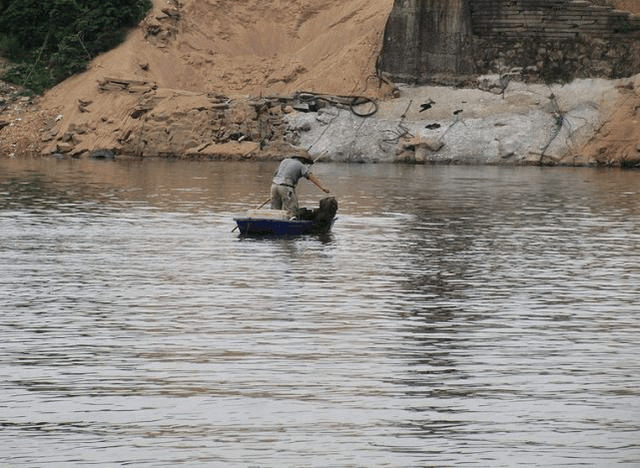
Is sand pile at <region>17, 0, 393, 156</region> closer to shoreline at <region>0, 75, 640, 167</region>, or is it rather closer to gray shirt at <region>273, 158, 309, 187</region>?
shoreline at <region>0, 75, 640, 167</region>

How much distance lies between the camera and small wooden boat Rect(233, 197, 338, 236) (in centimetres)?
2586

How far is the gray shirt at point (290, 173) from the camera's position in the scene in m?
26.7

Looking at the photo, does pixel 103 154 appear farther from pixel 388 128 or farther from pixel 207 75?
pixel 388 128

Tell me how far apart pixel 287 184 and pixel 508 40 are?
30.8m

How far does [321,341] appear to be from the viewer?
597 inches

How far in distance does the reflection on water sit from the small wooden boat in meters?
0.37

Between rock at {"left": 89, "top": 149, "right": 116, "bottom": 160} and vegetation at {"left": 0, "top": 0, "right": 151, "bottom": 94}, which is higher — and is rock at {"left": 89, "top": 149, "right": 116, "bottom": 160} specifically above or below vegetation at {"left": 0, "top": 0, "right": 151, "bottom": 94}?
below

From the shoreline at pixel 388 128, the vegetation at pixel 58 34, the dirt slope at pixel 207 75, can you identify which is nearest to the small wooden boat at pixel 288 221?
the shoreline at pixel 388 128

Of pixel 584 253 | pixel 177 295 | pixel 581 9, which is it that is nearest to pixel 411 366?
pixel 177 295

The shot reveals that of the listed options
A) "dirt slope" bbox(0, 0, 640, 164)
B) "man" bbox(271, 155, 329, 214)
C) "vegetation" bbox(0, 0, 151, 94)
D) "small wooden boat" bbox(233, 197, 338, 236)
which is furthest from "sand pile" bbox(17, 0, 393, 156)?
"small wooden boat" bbox(233, 197, 338, 236)

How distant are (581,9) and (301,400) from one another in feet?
148

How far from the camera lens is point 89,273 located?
20812 millimetres

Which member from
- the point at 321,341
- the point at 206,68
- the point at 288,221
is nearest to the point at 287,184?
the point at 288,221

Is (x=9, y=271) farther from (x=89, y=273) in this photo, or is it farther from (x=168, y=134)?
(x=168, y=134)
